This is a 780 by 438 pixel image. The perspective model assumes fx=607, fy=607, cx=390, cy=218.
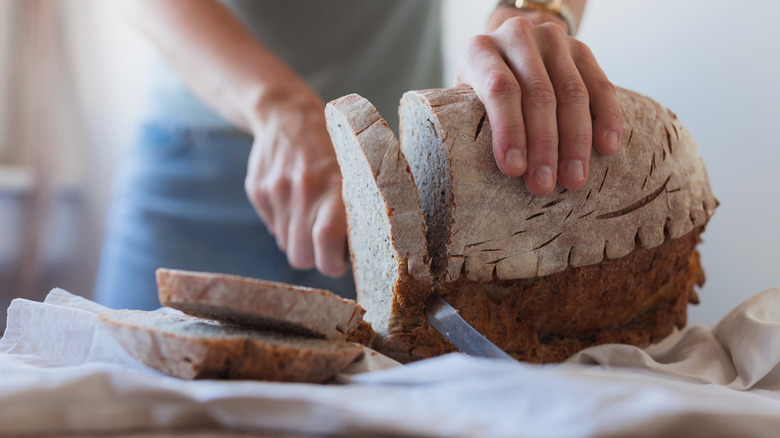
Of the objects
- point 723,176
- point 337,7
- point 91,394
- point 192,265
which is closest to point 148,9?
point 337,7

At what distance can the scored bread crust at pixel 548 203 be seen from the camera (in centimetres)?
120

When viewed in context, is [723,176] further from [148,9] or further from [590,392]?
[148,9]

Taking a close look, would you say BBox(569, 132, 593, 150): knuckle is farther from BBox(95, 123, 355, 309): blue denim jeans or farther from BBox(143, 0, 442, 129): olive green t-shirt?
BBox(95, 123, 355, 309): blue denim jeans

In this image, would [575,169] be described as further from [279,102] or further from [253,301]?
[279,102]

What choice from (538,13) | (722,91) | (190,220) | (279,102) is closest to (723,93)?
(722,91)

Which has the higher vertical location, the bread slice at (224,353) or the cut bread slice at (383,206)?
the cut bread slice at (383,206)

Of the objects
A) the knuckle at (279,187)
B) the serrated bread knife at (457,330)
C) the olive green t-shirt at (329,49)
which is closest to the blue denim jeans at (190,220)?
the olive green t-shirt at (329,49)

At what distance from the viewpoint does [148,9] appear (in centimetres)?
234

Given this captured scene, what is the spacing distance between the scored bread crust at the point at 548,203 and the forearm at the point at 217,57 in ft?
2.79

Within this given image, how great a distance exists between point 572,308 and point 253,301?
30.3 inches

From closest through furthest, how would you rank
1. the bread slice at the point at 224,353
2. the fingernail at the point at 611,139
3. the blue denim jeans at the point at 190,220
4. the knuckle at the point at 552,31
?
the bread slice at the point at 224,353, the fingernail at the point at 611,139, the knuckle at the point at 552,31, the blue denim jeans at the point at 190,220

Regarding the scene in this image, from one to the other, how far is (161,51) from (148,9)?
0.16 meters

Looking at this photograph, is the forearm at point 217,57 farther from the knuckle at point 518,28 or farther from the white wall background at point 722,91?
the white wall background at point 722,91

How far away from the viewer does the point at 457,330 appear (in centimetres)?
112
